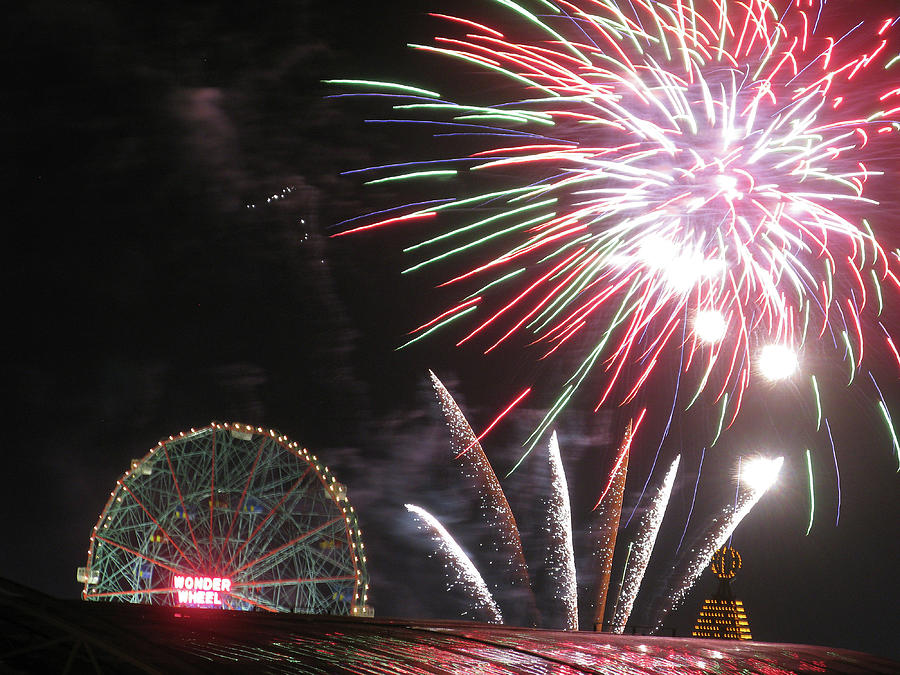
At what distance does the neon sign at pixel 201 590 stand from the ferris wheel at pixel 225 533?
90 millimetres

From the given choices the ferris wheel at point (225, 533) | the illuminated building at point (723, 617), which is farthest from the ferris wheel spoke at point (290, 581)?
the illuminated building at point (723, 617)

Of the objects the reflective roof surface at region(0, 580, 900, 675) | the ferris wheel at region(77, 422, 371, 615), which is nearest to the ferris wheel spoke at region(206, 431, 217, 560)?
the ferris wheel at region(77, 422, 371, 615)

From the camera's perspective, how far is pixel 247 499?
214 ft

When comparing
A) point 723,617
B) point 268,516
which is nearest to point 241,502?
point 268,516

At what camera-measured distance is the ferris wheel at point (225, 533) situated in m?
63.7

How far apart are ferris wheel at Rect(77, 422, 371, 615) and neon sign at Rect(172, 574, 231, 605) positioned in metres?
0.09

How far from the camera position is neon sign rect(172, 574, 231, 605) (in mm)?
62281

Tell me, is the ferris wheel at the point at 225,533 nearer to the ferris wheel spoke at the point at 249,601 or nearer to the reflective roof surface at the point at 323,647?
the ferris wheel spoke at the point at 249,601

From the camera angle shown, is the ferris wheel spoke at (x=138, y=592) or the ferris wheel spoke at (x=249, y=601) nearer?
the ferris wheel spoke at (x=249, y=601)

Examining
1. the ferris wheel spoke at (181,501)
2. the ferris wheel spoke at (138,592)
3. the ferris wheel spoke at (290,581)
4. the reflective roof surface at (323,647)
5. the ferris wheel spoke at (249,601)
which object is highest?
the ferris wheel spoke at (181,501)

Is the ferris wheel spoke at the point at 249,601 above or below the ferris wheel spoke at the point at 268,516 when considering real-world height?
below

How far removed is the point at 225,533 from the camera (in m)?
64.2

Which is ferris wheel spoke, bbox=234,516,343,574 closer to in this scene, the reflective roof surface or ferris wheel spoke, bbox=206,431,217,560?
ferris wheel spoke, bbox=206,431,217,560

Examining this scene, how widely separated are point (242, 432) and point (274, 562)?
327 inches
